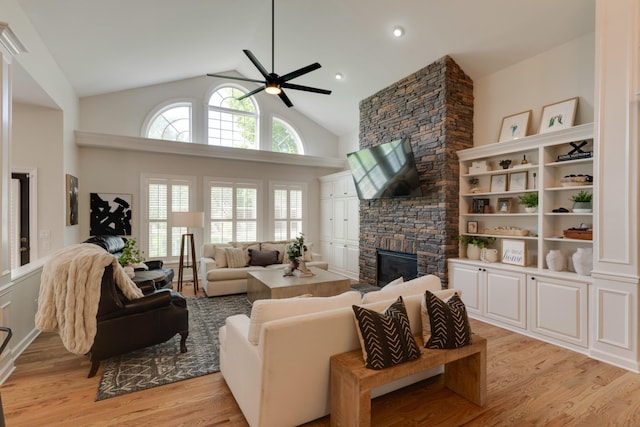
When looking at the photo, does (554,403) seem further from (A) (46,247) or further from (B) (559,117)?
(A) (46,247)

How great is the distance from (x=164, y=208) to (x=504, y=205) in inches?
246

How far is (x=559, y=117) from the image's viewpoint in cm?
397

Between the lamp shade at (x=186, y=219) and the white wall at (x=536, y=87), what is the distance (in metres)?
4.96

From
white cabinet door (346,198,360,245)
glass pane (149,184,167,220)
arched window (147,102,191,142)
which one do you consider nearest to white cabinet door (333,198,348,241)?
Answer: white cabinet door (346,198,360,245)

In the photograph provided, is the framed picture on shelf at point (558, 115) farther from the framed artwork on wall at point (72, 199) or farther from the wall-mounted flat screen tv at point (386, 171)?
the framed artwork on wall at point (72, 199)

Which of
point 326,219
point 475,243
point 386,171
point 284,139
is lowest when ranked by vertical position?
point 475,243

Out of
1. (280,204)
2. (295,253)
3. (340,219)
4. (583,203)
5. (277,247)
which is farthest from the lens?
(280,204)

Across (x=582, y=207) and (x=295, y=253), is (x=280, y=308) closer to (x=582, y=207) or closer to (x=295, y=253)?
(x=295, y=253)

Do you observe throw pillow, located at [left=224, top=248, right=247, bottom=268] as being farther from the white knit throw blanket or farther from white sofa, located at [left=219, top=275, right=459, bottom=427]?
white sofa, located at [left=219, top=275, right=459, bottom=427]

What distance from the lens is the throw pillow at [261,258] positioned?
618 centimetres

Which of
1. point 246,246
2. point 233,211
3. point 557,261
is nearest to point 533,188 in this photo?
point 557,261

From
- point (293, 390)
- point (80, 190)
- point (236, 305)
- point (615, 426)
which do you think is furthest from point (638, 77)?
point (80, 190)

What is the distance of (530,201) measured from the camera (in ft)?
13.5

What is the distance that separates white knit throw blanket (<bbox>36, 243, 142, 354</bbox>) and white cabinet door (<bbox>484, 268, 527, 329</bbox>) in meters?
4.50
